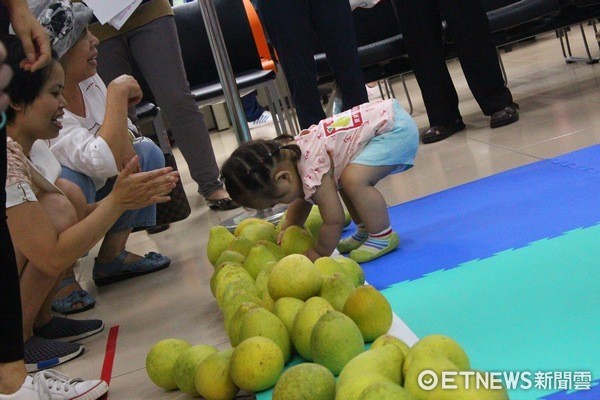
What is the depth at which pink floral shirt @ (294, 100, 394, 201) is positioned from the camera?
2.51m

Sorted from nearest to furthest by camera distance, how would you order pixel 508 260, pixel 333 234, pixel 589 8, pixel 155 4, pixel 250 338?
pixel 250 338, pixel 508 260, pixel 333 234, pixel 155 4, pixel 589 8

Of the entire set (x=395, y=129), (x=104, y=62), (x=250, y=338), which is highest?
(x=104, y=62)

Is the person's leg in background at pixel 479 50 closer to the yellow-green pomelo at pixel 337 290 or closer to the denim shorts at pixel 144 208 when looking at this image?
the denim shorts at pixel 144 208

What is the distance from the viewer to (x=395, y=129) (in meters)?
2.65

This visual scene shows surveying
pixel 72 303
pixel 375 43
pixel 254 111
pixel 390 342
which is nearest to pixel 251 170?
pixel 72 303

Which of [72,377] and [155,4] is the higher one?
[155,4]

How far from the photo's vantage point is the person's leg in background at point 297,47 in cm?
363

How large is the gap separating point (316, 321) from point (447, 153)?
2256mm

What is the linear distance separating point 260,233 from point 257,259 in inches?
14.3

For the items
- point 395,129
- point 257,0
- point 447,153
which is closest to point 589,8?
point 447,153

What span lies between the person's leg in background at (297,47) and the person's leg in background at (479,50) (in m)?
0.81

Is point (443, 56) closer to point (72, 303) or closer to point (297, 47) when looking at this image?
point (297, 47)

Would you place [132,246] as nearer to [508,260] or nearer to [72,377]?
[72,377]

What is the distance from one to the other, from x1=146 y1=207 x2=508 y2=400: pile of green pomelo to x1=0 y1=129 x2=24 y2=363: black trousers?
37cm
